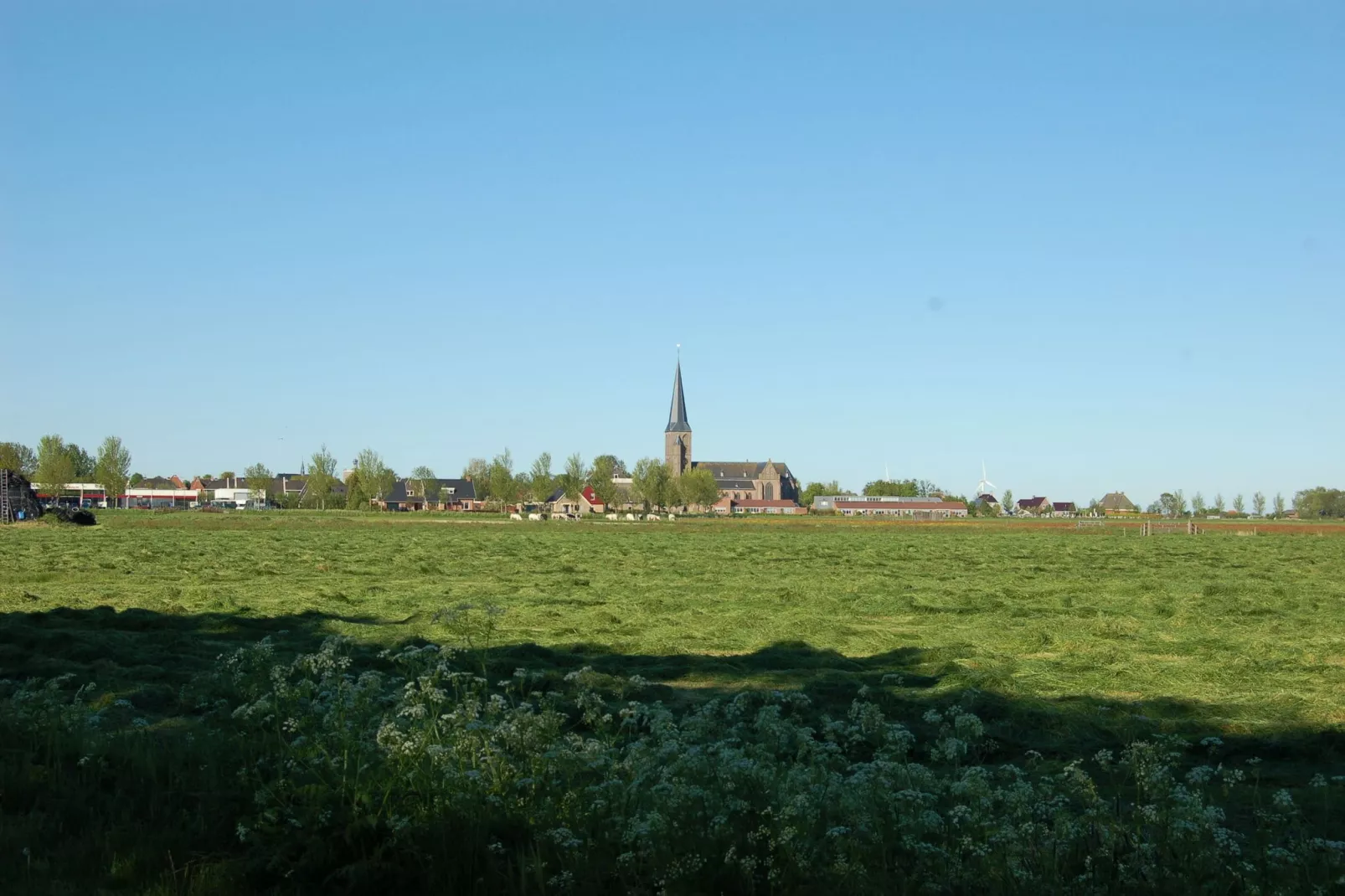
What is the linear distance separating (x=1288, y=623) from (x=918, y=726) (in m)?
12.9

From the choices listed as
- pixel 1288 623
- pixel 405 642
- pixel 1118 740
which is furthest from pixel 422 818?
pixel 1288 623

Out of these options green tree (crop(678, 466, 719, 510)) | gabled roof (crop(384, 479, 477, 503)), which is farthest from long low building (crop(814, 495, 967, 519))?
gabled roof (crop(384, 479, 477, 503))

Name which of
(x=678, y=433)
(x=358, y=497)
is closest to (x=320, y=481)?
(x=358, y=497)

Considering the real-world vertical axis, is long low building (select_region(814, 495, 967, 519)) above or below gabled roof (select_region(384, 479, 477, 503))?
below

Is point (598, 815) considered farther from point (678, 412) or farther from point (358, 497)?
point (678, 412)

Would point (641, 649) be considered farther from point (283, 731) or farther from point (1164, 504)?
point (1164, 504)

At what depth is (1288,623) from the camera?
2041cm

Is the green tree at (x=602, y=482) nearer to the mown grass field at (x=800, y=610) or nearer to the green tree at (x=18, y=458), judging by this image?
the green tree at (x=18, y=458)

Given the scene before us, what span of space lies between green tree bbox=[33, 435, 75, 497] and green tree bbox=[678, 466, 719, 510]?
75.5 m

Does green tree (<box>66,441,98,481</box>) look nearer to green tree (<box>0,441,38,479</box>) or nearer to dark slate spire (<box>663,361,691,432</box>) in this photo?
green tree (<box>0,441,38,479</box>)

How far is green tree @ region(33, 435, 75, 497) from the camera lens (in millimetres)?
119938

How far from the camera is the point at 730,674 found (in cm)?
1410

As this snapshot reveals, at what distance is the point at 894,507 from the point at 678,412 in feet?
132

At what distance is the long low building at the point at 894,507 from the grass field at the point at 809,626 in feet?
451
